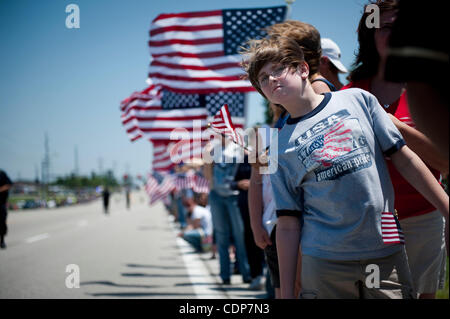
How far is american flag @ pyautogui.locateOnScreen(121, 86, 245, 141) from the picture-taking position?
8281 millimetres

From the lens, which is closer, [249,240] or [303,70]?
[303,70]

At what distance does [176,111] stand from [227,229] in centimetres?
295

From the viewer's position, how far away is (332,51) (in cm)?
293

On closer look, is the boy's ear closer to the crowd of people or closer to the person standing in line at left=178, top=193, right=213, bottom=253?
the crowd of people

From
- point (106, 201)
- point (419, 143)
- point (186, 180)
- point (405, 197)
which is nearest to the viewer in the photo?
point (419, 143)

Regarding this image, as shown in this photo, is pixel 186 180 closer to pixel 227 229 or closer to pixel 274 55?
pixel 227 229

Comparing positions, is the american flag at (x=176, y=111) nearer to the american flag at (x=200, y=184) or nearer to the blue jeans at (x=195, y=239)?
the blue jeans at (x=195, y=239)

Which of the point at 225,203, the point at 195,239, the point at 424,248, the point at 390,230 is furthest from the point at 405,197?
the point at 195,239

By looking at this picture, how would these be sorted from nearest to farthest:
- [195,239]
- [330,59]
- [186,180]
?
[330,59]
[195,239]
[186,180]

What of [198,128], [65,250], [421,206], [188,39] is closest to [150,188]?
[65,250]

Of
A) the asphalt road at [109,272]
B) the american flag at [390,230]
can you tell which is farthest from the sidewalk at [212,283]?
the american flag at [390,230]

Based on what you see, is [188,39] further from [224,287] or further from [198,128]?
[224,287]

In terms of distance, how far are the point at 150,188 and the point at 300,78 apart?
2046 centimetres

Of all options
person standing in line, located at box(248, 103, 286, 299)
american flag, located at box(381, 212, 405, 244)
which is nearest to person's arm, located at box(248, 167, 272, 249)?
person standing in line, located at box(248, 103, 286, 299)
